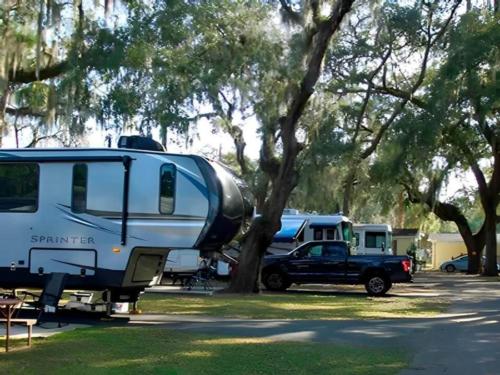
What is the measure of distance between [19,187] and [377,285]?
509 inches

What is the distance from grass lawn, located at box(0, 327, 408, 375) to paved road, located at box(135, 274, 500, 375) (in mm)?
557

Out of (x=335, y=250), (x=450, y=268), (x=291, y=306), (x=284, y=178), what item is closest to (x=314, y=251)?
(x=335, y=250)

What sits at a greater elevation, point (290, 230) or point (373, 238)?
point (290, 230)

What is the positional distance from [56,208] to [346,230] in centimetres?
1942

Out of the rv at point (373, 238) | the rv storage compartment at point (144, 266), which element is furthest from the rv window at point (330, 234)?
the rv storage compartment at point (144, 266)

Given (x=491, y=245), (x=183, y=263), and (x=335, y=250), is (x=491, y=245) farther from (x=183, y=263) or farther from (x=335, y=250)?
(x=183, y=263)

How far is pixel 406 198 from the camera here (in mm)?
50469

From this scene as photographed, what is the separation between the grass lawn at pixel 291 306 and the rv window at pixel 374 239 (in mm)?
15648

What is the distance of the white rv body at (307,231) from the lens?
30.2 m

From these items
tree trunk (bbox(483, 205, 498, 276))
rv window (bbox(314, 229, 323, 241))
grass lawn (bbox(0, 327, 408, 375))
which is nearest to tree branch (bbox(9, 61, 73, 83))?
rv window (bbox(314, 229, 323, 241))

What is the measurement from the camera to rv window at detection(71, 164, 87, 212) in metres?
13.2

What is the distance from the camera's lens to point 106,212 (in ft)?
42.8

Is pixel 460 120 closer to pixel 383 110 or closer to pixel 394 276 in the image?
pixel 383 110

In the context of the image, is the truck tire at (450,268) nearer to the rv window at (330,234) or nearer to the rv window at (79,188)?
the rv window at (330,234)
